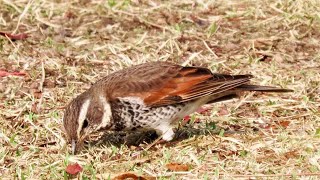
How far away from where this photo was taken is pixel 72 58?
10.4m

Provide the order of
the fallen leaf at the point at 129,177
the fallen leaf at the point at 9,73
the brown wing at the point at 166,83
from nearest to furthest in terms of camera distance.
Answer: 1. the fallen leaf at the point at 129,177
2. the brown wing at the point at 166,83
3. the fallen leaf at the point at 9,73

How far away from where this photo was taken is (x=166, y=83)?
319 inches

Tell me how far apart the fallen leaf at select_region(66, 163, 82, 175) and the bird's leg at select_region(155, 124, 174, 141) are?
3.10ft

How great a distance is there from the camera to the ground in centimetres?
763

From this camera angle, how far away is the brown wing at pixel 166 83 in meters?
7.88

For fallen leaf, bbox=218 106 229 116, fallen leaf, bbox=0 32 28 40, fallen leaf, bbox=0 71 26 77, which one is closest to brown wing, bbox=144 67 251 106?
fallen leaf, bbox=218 106 229 116

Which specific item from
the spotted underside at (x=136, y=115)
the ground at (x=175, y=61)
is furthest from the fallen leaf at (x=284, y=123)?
the spotted underside at (x=136, y=115)

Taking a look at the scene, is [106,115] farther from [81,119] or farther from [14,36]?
[14,36]

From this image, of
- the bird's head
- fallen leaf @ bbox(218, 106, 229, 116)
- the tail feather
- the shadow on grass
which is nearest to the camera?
the bird's head

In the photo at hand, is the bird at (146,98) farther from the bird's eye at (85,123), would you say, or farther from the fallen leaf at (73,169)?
the fallen leaf at (73,169)

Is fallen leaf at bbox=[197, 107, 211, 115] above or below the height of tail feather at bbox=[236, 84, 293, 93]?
below

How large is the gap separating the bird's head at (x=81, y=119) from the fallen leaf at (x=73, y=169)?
0.90ft

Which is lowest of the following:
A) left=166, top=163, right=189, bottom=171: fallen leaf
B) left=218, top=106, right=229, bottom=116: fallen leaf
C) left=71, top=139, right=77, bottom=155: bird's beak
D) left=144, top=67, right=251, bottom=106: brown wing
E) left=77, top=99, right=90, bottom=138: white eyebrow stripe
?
left=218, top=106, right=229, bottom=116: fallen leaf

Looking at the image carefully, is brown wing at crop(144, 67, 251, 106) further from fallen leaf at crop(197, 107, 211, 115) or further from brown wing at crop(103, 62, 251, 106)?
fallen leaf at crop(197, 107, 211, 115)
